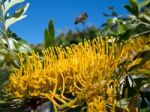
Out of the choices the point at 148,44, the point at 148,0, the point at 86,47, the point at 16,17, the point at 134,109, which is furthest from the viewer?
the point at 148,0

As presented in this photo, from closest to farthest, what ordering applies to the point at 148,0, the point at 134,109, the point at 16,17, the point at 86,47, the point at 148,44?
the point at 134,109, the point at 86,47, the point at 148,44, the point at 16,17, the point at 148,0

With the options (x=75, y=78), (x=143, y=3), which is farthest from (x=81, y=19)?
(x=75, y=78)

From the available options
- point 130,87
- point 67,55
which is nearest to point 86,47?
point 67,55

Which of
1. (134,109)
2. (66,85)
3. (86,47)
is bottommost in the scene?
(134,109)

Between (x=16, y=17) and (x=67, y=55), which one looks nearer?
(x=67, y=55)

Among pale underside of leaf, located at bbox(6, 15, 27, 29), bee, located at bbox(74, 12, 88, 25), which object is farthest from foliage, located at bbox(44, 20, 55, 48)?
bee, located at bbox(74, 12, 88, 25)

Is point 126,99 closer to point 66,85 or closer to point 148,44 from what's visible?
point 66,85

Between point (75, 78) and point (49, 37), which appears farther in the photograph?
Answer: point (49, 37)

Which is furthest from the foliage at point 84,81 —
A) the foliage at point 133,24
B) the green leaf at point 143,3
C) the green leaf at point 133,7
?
the green leaf at point 143,3

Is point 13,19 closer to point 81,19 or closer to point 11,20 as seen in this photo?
point 11,20
